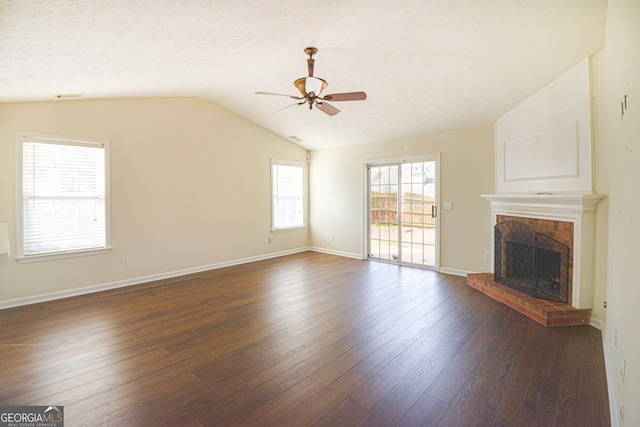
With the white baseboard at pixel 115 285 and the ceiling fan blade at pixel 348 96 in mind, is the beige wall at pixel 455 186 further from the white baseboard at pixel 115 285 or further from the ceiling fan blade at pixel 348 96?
the ceiling fan blade at pixel 348 96

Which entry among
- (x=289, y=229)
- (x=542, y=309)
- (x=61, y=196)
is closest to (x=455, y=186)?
(x=542, y=309)

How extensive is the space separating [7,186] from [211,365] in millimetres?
3548

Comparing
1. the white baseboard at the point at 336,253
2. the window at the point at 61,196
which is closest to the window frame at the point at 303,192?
the white baseboard at the point at 336,253

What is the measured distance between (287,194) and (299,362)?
4.94m

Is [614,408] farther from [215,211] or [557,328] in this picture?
[215,211]

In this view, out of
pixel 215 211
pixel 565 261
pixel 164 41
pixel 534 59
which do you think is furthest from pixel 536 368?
pixel 215 211

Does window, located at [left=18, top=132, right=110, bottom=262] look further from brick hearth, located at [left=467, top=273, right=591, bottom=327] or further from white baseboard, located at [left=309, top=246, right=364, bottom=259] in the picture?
brick hearth, located at [left=467, top=273, right=591, bottom=327]

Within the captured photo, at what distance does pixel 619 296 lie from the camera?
2.00 m

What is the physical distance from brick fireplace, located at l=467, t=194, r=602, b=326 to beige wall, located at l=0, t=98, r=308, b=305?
4.68m

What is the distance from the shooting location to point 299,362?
8.02 ft

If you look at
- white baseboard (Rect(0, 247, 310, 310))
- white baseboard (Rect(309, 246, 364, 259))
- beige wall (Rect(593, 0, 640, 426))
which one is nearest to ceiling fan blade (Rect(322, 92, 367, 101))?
beige wall (Rect(593, 0, 640, 426))

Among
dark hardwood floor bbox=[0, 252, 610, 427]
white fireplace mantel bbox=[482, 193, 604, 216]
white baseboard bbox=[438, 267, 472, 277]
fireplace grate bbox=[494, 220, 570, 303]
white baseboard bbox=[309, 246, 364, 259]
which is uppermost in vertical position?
white fireplace mantel bbox=[482, 193, 604, 216]

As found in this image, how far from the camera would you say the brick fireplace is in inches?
122

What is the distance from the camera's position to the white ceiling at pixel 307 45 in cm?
223
